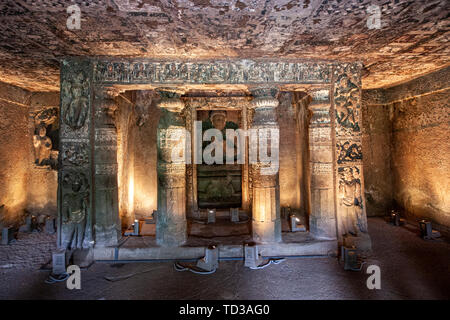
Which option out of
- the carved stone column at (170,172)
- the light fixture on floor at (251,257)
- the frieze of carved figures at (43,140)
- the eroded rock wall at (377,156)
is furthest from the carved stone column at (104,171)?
the eroded rock wall at (377,156)

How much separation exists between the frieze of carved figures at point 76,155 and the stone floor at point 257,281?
198cm

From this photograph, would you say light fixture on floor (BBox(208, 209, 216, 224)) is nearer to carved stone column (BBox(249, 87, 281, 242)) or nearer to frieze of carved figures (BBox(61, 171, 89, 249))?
carved stone column (BBox(249, 87, 281, 242))

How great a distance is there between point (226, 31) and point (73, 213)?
423 cm

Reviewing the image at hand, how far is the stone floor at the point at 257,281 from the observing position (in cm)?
341

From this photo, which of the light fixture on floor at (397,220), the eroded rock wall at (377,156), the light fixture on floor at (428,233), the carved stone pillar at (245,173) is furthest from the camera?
the eroded rock wall at (377,156)

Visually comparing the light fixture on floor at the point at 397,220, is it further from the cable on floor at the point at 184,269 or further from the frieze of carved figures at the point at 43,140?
the frieze of carved figures at the point at 43,140

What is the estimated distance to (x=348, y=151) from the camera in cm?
479

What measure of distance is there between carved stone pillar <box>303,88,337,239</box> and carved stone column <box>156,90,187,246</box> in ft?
9.19

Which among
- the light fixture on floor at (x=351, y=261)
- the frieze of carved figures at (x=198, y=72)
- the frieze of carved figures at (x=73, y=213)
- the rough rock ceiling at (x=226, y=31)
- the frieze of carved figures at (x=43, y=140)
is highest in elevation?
the rough rock ceiling at (x=226, y=31)

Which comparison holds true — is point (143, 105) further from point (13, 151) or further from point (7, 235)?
point (7, 235)

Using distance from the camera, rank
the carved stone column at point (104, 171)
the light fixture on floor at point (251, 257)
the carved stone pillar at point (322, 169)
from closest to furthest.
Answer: the light fixture on floor at point (251, 257) < the carved stone column at point (104, 171) < the carved stone pillar at point (322, 169)

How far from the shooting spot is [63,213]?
4.43m

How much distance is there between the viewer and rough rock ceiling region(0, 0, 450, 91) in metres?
2.87

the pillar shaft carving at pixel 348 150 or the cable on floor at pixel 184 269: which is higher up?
the pillar shaft carving at pixel 348 150
